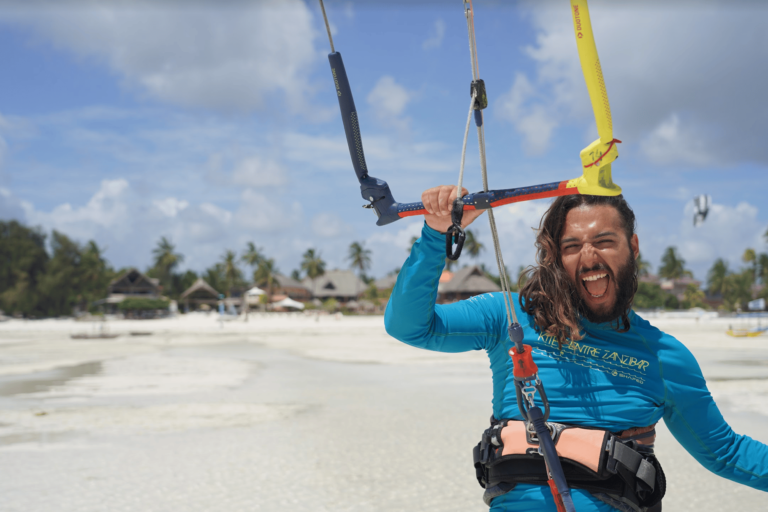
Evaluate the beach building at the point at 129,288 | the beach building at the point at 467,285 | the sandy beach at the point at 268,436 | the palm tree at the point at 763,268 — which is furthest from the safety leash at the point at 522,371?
the palm tree at the point at 763,268

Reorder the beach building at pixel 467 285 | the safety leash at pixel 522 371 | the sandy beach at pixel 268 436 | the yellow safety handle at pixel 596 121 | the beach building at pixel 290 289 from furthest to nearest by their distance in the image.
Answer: the beach building at pixel 290 289
the beach building at pixel 467 285
the sandy beach at pixel 268 436
the safety leash at pixel 522 371
the yellow safety handle at pixel 596 121

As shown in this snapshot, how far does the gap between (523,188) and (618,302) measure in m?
0.61

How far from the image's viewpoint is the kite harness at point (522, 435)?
1577 mm

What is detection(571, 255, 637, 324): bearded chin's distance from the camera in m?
1.82

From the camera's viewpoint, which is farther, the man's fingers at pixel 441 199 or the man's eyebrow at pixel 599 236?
the man's eyebrow at pixel 599 236

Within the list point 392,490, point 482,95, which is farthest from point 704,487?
point 482,95

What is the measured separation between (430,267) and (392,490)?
5.99 metres

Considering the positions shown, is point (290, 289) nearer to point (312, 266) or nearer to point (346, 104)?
point (312, 266)

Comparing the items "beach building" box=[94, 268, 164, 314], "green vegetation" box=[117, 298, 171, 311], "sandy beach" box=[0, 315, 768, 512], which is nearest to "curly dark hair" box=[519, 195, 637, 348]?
"sandy beach" box=[0, 315, 768, 512]

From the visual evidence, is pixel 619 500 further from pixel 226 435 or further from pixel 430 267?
pixel 226 435

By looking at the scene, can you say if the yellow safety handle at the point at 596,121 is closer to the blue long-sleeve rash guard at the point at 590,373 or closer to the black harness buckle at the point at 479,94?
the black harness buckle at the point at 479,94

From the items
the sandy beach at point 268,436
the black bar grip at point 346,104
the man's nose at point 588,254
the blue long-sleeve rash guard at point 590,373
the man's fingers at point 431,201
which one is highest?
the black bar grip at point 346,104

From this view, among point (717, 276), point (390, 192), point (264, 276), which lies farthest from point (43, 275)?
point (717, 276)

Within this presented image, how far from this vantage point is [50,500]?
22.0 feet
